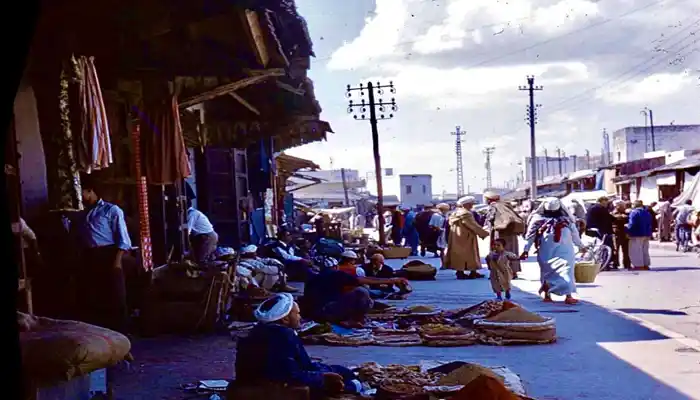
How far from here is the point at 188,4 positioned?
7281 mm

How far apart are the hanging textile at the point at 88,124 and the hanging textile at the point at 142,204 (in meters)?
1.99

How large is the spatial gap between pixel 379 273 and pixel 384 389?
7.35 meters

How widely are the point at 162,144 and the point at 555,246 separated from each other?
229 inches

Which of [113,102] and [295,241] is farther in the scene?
[295,241]

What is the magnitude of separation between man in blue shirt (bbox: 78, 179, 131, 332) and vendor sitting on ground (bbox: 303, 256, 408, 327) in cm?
228

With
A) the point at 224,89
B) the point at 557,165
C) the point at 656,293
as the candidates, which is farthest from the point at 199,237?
the point at 557,165

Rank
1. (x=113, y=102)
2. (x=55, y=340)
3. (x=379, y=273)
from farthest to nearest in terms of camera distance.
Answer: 1. (x=379, y=273)
2. (x=113, y=102)
3. (x=55, y=340)

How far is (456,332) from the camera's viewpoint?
884 centimetres

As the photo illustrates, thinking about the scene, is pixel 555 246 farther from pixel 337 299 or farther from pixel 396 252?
pixel 396 252

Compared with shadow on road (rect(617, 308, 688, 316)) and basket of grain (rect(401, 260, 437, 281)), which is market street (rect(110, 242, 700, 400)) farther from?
basket of grain (rect(401, 260, 437, 281))

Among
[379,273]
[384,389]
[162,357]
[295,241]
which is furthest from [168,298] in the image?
[295,241]

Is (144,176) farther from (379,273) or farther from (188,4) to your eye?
(379,273)

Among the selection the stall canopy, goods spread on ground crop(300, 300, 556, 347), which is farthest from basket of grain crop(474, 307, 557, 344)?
the stall canopy

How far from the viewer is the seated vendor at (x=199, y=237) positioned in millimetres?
12188
